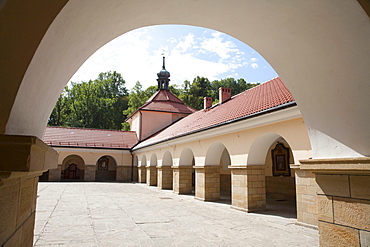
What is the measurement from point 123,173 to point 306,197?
21.8 metres

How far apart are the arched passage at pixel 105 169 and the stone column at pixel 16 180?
28.0 m

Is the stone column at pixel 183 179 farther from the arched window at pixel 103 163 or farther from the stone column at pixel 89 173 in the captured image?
the arched window at pixel 103 163

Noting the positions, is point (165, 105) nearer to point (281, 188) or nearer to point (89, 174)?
point (89, 174)

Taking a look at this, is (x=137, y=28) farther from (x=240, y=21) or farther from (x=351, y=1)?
(x=351, y=1)

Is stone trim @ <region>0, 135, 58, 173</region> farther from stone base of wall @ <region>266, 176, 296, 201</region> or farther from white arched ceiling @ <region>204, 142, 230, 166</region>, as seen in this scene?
stone base of wall @ <region>266, 176, 296, 201</region>

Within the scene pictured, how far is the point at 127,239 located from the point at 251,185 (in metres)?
5.12

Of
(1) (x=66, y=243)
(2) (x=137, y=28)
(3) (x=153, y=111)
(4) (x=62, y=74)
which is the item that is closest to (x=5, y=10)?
(4) (x=62, y=74)

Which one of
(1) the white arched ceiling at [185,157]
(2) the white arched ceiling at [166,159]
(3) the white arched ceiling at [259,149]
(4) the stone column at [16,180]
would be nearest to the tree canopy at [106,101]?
(2) the white arched ceiling at [166,159]

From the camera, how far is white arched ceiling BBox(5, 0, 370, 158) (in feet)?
6.62

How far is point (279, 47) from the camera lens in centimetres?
311

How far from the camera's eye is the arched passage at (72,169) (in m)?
28.5

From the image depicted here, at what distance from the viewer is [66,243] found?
17.3 ft

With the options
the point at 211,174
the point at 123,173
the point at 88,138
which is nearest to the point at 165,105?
the point at 123,173

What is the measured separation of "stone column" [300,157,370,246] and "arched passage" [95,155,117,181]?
1112 inches
